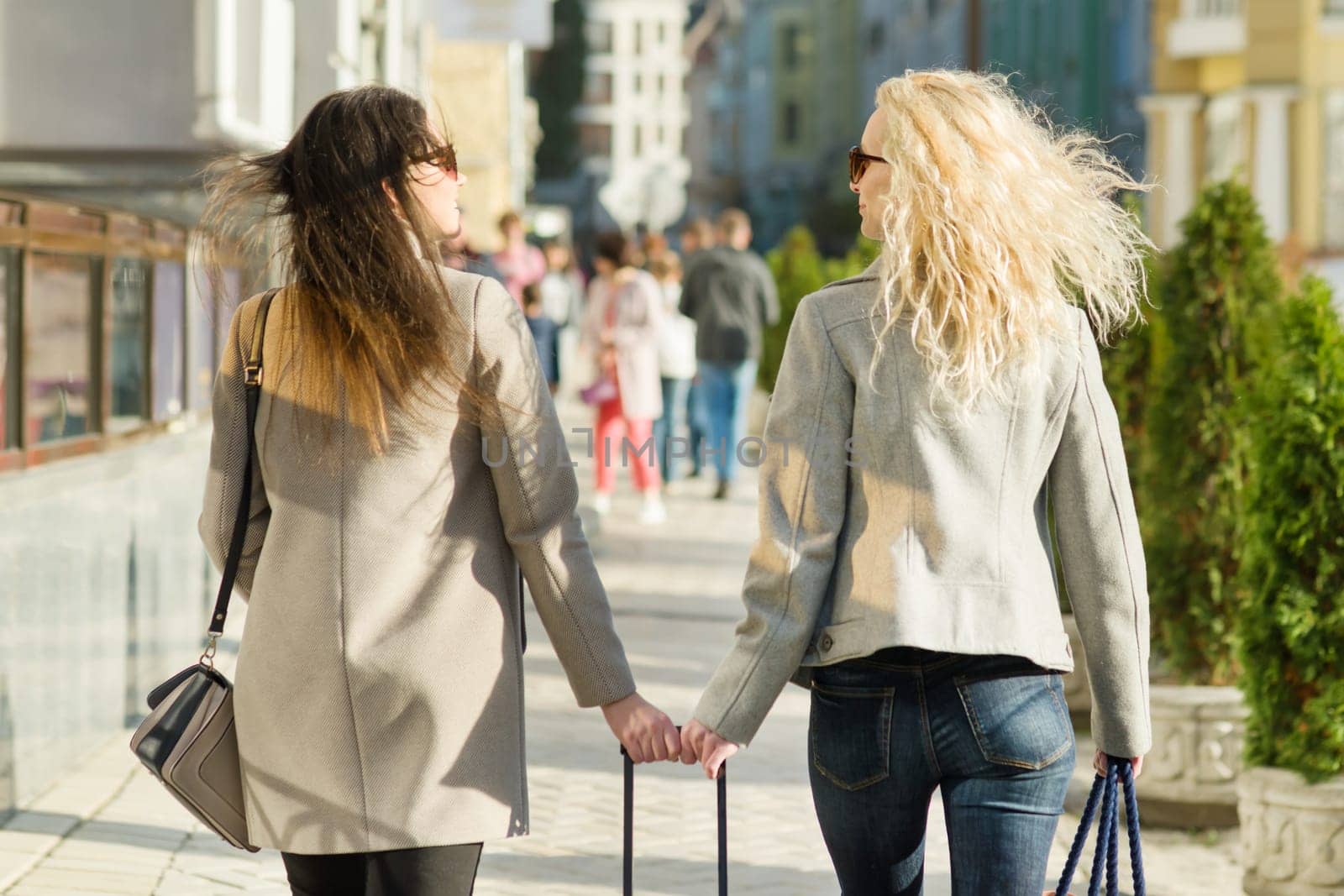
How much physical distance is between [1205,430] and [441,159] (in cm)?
452

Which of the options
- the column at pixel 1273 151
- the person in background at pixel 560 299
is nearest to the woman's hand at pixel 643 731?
the person in background at pixel 560 299

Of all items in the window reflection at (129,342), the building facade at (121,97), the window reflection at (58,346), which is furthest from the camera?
the building facade at (121,97)

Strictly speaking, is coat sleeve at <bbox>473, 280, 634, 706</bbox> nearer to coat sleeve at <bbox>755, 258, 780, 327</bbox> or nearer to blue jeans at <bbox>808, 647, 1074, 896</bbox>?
blue jeans at <bbox>808, 647, 1074, 896</bbox>

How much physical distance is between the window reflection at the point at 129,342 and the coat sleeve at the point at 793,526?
176 inches

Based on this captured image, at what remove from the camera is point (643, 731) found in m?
2.92

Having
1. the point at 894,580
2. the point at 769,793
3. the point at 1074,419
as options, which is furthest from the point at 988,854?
the point at 769,793

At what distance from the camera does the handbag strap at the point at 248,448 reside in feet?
9.14

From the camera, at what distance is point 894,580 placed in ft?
8.73

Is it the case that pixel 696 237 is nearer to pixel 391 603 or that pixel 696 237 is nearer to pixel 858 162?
pixel 858 162

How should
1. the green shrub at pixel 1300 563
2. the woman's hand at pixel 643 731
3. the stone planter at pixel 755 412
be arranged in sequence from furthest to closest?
the stone planter at pixel 755 412 < the green shrub at pixel 1300 563 < the woman's hand at pixel 643 731

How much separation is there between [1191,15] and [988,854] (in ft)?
98.2

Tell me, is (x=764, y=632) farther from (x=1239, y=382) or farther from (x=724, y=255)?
(x=724, y=255)

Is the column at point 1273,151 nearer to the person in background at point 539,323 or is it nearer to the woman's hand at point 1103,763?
the person in background at point 539,323

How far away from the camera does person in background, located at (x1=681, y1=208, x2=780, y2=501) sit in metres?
14.3
